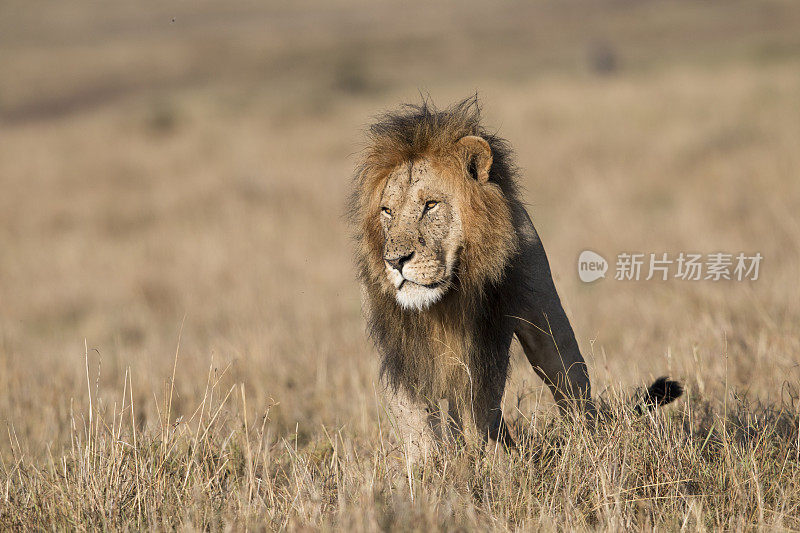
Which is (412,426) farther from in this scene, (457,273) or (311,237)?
(311,237)

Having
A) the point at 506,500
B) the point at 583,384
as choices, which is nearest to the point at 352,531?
the point at 506,500

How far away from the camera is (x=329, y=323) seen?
875cm

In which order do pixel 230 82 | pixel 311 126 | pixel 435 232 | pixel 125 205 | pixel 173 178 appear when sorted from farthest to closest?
1. pixel 230 82
2. pixel 311 126
3. pixel 173 178
4. pixel 125 205
5. pixel 435 232

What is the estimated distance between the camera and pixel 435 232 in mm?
3344

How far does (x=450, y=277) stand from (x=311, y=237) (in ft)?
33.2

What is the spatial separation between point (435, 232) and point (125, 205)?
1368 cm

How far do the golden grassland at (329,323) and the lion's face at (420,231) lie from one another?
0.84m

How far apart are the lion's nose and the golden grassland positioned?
0.91m

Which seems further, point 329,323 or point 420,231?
point 329,323

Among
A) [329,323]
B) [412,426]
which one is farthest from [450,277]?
[329,323]

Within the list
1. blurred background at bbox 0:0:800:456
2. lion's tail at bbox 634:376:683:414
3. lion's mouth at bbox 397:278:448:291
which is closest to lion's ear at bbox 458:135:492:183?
lion's mouth at bbox 397:278:448:291

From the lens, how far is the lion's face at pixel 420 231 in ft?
10.6

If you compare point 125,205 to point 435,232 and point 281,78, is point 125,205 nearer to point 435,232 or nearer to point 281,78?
point 435,232

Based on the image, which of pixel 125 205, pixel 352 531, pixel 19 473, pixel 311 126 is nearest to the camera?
pixel 352 531
